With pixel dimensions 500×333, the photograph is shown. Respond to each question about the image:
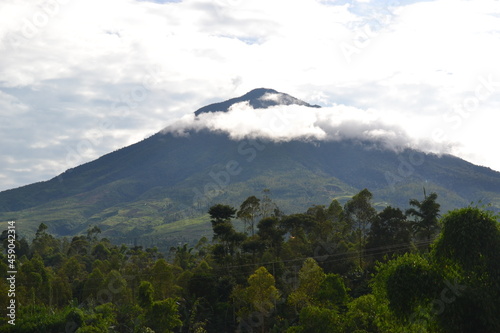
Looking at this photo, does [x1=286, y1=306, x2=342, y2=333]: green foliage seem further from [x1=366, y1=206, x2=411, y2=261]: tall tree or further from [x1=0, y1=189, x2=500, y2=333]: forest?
[x1=366, y1=206, x2=411, y2=261]: tall tree

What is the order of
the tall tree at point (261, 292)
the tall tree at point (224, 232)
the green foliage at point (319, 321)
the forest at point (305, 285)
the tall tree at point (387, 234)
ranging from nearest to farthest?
the forest at point (305, 285) → the green foliage at point (319, 321) → the tall tree at point (261, 292) → the tall tree at point (387, 234) → the tall tree at point (224, 232)

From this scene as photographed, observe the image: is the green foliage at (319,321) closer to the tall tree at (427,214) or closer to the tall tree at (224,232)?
the tall tree at (427,214)

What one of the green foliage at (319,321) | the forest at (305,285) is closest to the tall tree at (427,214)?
the forest at (305,285)

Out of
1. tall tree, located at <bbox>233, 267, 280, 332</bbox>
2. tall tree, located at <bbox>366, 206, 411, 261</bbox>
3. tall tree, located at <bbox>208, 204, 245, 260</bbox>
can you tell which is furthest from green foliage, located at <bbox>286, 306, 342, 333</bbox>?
tall tree, located at <bbox>208, 204, 245, 260</bbox>

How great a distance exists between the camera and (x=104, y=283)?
226 feet

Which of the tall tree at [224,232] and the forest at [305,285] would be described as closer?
the forest at [305,285]

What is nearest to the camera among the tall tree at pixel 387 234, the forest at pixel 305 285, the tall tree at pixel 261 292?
the forest at pixel 305 285

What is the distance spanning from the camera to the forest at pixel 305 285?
66.1ft

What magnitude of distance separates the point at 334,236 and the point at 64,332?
46.0 m

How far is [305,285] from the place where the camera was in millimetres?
53250

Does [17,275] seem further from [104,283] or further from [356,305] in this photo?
[356,305]

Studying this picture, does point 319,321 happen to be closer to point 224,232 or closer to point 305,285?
point 305,285

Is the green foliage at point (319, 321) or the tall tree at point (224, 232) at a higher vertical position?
the tall tree at point (224, 232)

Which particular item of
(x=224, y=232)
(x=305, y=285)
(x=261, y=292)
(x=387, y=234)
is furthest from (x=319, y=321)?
(x=224, y=232)
